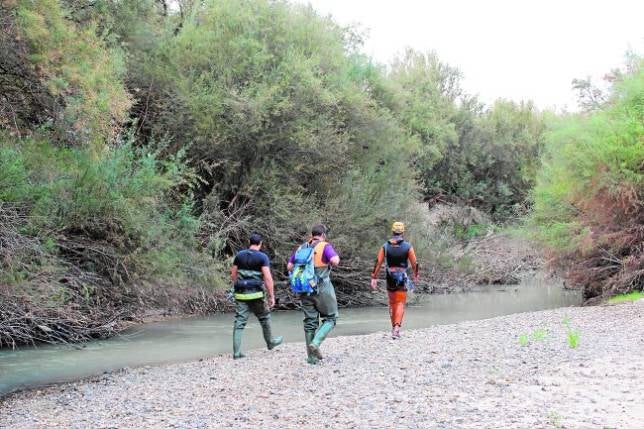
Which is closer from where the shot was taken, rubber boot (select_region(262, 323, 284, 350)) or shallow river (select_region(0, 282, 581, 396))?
rubber boot (select_region(262, 323, 284, 350))

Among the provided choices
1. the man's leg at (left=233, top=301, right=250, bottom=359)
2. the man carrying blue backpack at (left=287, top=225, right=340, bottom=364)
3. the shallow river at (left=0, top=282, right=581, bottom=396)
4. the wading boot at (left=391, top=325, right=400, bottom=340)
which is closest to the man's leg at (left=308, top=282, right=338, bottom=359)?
the man carrying blue backpack at (left=287, top=225, right=340, bottom=364)

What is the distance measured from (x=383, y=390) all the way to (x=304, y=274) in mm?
2497

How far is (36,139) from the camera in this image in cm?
1369

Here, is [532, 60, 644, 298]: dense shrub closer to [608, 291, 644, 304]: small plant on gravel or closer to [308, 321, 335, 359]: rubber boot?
[608, 291, 644, 304]: small plant on gravel

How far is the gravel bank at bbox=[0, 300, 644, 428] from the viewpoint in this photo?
23.0 ft

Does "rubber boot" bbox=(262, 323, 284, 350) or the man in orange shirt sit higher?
the man in orange shirt

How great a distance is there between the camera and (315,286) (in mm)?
10297

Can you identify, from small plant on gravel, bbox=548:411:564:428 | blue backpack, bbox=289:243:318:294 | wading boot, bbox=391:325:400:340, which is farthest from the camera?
wading boot, bbox=391:325:400:340

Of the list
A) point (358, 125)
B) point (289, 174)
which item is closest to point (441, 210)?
point (358, 125)

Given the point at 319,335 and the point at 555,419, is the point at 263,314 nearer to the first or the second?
the point at 319,335

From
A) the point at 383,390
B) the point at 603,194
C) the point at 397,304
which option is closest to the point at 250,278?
the point at 397,304

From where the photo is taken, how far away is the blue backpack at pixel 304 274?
1025cm

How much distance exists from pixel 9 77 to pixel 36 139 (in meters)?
1.58

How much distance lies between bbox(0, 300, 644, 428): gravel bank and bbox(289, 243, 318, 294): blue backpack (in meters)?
1.15
